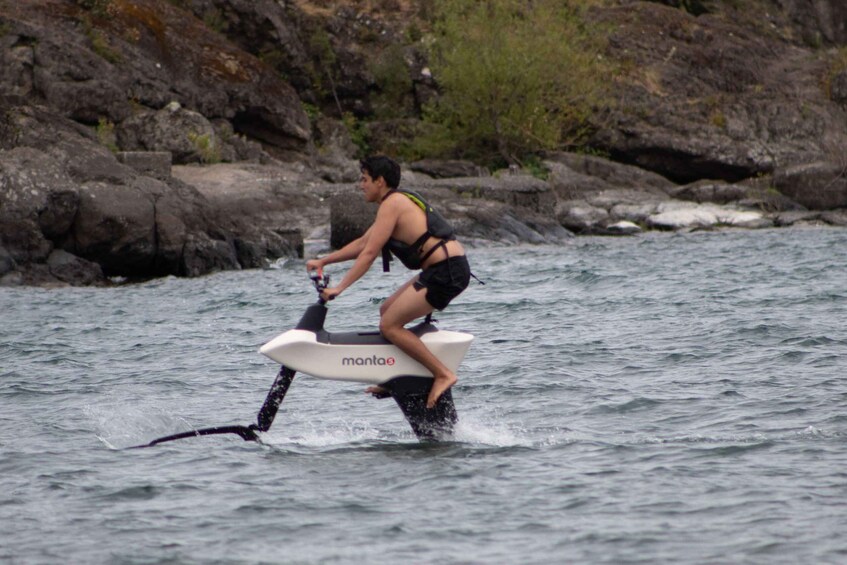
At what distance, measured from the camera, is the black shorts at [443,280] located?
27.5 ft

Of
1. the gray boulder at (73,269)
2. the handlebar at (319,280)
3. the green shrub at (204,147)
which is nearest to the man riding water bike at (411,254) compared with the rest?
the handlebar at (319,280)

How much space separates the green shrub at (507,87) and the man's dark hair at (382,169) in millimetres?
33822

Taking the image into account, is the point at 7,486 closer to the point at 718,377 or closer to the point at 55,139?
the point at 718,377

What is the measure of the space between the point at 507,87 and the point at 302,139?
6991 mm

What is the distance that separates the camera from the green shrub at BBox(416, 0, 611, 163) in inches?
1656

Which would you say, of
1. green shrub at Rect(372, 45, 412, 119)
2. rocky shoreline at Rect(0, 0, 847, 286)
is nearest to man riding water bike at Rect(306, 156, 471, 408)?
rocky shoreline at Rect(0, 0, 847, 286)

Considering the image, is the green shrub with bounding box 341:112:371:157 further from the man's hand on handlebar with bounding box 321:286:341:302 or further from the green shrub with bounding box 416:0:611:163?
the man's hand on handlebar with bounding box 321:286:341:302

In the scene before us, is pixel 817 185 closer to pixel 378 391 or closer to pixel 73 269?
pixel 73 269

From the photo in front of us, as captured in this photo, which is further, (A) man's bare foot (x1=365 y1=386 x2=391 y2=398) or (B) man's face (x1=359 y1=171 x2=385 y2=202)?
(A) man's bare foot (x1=365 y1=386 x2=391 y2=398)

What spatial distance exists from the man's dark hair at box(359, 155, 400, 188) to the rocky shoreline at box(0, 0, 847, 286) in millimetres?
15593

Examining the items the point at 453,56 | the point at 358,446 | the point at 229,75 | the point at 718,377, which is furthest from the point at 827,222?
the point at 358,446

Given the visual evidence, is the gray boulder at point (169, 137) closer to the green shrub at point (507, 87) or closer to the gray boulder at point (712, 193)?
the green shrub at point (507, 87)

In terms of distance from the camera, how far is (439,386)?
852 centimetres

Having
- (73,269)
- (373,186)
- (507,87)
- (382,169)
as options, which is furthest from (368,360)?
(507,87)
